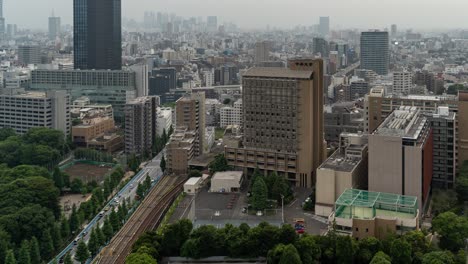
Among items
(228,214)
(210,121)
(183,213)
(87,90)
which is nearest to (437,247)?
(228,214)

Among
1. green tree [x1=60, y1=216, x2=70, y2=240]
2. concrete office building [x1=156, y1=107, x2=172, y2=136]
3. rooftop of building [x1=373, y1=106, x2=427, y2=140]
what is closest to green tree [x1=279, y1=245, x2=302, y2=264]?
rooftop of building [x1=373, y1=106, x2=427, y2=140]

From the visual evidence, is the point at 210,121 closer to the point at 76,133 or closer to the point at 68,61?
the point at 76,133

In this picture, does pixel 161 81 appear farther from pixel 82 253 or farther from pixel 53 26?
pixel 53 26

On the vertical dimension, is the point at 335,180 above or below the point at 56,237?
above

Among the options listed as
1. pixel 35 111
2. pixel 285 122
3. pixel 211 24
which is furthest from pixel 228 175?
pixel 211 24

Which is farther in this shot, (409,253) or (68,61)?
(68,61)

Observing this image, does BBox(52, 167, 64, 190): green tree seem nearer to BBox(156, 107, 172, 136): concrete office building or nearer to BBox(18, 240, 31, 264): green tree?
BBox(18, 240, 31, 264): green tree
